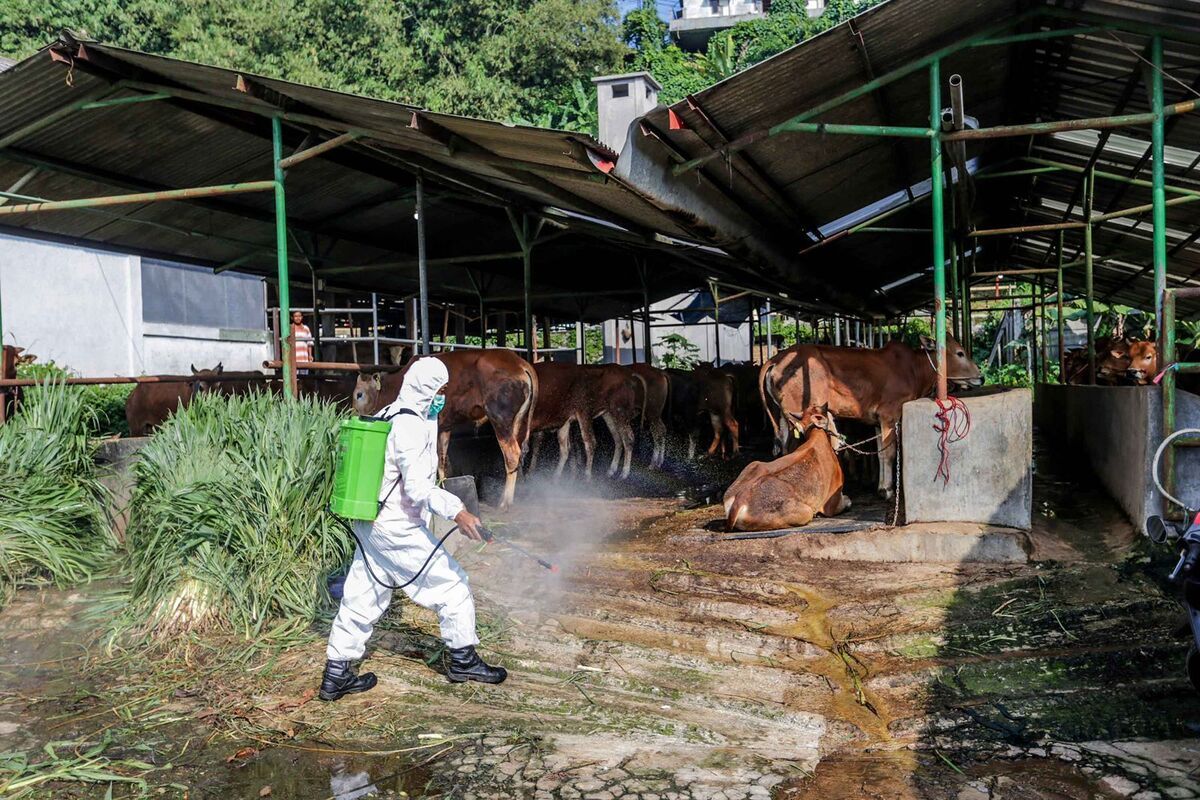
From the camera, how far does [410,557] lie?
213 inches

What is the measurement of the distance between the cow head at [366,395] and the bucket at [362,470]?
18.6ft

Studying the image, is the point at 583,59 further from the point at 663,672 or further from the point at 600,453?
the point at 663,672

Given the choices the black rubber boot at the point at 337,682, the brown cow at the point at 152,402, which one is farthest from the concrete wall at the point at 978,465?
the brown cow at the point at 152,402

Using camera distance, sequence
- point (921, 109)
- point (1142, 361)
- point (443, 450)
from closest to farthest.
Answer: point (921, 109) < point (443, 450) < point (1142, 361)

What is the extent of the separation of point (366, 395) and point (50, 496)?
12.7ft

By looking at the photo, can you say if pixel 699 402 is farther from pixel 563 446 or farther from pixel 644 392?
pixel 563 446

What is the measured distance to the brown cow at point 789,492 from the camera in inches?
337

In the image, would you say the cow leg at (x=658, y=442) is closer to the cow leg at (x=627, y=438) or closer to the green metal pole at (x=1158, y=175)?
the cow leg at (x=627, y=438)

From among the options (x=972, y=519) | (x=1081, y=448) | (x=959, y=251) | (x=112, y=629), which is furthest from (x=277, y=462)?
(x=959, y=251)

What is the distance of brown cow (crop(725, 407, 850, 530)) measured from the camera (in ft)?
28.1

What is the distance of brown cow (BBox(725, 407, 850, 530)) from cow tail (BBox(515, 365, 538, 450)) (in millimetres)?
3119

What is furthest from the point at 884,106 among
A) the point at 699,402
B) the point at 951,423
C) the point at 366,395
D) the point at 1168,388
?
the point at 699,402

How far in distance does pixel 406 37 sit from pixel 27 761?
3567cm

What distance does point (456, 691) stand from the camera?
535cm
